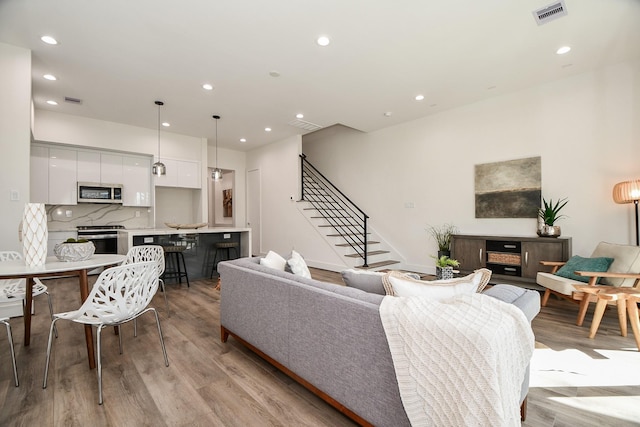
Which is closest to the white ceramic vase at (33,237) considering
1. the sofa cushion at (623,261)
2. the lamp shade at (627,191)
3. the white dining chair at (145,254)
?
the white dining chair at (145,254)

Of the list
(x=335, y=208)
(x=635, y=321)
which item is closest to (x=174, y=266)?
(x=335, y=208)

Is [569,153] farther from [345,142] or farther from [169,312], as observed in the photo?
[169,312]

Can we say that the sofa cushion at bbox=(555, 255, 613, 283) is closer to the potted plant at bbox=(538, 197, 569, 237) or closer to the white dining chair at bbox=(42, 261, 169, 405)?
the potted plant at bbox=(538, 197, 569, 237)

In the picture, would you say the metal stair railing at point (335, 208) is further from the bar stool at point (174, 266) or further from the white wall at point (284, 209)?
the bar stool at point (174, 266)

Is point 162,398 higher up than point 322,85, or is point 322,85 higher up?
point 322,85

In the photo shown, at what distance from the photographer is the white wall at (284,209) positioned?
250 inches

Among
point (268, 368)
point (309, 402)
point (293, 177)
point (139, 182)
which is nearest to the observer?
point (309, 402)

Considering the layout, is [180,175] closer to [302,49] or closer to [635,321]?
[302,49]

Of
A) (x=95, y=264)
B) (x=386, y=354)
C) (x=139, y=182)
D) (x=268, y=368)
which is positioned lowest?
(x=268, y=368)

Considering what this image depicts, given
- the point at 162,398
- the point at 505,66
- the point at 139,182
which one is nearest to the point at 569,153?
the point at 505,66

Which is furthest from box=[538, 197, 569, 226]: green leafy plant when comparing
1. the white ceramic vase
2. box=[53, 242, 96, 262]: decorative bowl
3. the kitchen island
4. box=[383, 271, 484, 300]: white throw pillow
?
the white ceramic vase

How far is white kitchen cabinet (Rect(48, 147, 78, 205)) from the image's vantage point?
210 inches

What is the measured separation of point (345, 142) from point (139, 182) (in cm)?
468

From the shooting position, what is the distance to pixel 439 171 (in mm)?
5504
